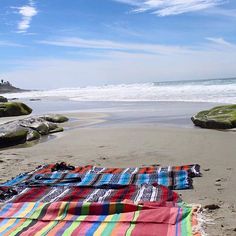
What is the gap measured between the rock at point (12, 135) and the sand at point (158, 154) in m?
0.56

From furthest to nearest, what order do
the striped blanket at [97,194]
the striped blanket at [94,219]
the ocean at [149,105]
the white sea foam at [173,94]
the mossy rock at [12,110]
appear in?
1. the white sea foam at [173,94]
2. the mossy rock at [12,110]
3. the ocean at [149,105]
4. the striped blanket at [97,194]
5. the striped blanket at [94,219]

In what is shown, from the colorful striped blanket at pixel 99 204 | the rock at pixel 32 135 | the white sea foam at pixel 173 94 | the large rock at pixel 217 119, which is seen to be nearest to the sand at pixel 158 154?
the colorful striped blanket at pixel 99 204

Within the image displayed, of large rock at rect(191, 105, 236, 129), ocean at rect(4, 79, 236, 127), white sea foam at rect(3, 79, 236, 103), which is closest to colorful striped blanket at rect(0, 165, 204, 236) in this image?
large rock at rect(191, 105, 236, 129)

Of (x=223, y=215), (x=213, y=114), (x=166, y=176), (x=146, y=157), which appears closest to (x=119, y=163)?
(x=146, y=157)

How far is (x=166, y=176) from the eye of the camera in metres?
6.61

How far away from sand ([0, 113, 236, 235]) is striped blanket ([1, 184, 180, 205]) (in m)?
0.37

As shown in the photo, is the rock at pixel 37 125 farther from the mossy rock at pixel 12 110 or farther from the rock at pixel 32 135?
the mossy rock at pixel 12 110

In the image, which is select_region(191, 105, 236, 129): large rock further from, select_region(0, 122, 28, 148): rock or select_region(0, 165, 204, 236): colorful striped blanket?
select_region(0, 165, 204, 236): colorful striped blanket

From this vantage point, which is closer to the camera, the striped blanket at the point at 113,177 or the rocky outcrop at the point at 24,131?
the striped blanket at the point at 113,177

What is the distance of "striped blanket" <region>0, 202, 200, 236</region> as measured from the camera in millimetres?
4254

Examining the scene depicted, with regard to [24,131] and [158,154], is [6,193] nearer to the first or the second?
[158,154]

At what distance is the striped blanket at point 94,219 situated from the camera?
14.0 ft

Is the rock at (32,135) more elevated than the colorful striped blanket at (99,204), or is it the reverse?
the colorful striped blanket at (99,204)

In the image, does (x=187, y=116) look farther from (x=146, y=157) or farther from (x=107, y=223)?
(x=107, y=223)
